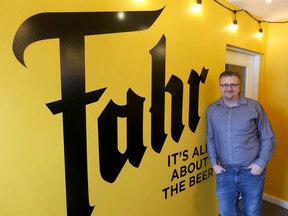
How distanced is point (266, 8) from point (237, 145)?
1454mm

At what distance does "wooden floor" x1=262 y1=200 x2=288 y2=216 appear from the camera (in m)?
2.64

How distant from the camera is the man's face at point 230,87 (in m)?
1.75

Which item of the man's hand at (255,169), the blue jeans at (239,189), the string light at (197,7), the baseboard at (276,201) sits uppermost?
the string light at (197,7)

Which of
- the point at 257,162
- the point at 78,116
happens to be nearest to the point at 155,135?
the point at 78,116

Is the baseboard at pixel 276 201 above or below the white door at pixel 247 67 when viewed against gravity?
below

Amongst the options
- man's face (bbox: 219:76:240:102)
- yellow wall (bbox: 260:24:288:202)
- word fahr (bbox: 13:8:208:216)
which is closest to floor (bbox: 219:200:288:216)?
yellow wall (bbox: 260:24:288:202)

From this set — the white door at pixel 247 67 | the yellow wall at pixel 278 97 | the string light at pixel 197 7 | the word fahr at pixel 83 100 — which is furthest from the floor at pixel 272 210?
the string light at pixel 197 7

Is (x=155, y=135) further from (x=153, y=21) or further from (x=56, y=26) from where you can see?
(x=56, y=26)

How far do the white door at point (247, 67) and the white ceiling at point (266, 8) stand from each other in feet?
1.33

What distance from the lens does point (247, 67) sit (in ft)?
8.86

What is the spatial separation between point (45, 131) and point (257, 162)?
60.6 inches

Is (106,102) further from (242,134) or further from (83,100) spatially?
(242,134)

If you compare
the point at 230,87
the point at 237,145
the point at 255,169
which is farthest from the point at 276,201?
the point at 230,87

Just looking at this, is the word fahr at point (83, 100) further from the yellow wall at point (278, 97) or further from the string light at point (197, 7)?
the yellow wall at point (278, 97)
